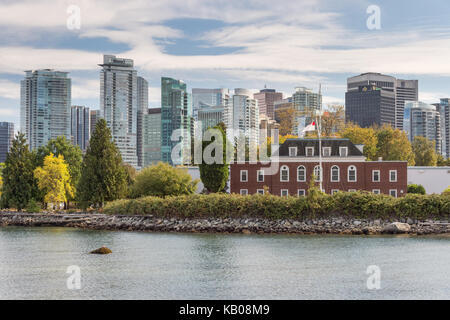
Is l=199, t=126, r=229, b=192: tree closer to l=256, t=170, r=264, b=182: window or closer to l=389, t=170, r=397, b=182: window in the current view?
l=256, t=170, r=264, b=182: window

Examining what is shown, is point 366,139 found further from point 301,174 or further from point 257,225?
point 257,225

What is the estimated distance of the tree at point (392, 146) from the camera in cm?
10281

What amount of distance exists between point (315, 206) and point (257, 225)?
5.55m

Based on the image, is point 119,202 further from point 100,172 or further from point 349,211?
point 349,211

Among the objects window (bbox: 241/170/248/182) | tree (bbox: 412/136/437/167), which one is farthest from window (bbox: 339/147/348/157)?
tree (bbox: 412/136/437/167)

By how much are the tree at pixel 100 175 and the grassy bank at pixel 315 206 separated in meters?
10.7

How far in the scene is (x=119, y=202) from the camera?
6625 cm

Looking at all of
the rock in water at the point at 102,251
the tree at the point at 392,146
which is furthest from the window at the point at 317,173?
the tree at the point at 392,146

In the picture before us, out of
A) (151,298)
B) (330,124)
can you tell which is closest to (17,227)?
(151,298)

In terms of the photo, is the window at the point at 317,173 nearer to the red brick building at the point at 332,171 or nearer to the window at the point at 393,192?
the red brick building at the point at 332,171

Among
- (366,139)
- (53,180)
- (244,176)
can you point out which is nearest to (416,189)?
(244,176)

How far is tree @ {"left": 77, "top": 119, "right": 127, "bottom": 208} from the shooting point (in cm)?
6931

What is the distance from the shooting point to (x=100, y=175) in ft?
228
